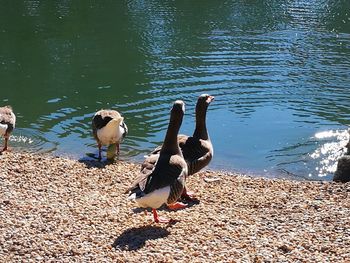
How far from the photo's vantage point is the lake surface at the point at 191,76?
51.0ft

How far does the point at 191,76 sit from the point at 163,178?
40.2 ft

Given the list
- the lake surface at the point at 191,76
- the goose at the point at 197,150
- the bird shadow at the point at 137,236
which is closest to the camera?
the bird shadow at the point at 137,236

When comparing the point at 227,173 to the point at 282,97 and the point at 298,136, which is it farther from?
the point at 282,97

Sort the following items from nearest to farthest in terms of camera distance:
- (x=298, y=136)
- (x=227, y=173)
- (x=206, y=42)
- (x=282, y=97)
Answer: (x=227, y=173) → (x=298, y=136) → (x=282, y=97) → (x=206, y=42)

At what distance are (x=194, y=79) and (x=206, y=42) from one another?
610 cm

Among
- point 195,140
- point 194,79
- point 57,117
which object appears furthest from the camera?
point 194,79

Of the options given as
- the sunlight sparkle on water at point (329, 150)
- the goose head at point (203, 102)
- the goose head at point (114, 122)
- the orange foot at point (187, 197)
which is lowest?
the sunlight sparkle on water at point (329, 150)

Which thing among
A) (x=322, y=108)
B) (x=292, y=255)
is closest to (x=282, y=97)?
(x=322, y=108)

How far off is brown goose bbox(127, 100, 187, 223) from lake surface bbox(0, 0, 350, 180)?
168 inches

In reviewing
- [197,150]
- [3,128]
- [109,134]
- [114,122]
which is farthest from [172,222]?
[3,128]

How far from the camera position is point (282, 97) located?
62.6 feet

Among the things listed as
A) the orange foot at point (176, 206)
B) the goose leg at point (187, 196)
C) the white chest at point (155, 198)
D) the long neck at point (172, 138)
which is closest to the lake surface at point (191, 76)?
the goose leg at point (187, 196)

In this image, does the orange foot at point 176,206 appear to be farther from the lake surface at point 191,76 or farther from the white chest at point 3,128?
the white chest at point 3,128

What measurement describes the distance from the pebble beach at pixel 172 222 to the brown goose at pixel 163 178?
0.44 metres
